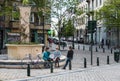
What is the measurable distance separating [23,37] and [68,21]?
89.4 feet

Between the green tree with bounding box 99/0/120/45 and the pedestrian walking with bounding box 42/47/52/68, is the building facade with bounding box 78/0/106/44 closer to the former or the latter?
the green tree with bounding box 99/0/120/45

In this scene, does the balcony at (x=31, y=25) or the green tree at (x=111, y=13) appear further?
the balcony at (x=31, y=25)

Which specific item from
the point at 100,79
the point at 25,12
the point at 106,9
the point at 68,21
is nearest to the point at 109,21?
the point at 106,9

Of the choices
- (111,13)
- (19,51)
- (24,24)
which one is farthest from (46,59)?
(111,13)

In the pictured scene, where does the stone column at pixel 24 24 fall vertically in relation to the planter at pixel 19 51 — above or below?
above

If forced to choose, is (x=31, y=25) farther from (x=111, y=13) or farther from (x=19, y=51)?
(x=19, y=51)

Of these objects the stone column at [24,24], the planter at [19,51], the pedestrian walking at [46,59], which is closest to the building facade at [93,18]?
the stone column at [24,24]

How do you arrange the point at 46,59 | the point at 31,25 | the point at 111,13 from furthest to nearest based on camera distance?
the point at 31,25
the point at 111,13
the point at 46,59

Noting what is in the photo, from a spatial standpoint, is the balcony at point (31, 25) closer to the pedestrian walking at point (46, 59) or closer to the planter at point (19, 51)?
the planter at point (19, 51)

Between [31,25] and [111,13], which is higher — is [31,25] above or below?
below

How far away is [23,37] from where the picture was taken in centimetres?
2744

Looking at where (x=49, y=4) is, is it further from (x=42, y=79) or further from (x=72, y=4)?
(x=42, y=79)

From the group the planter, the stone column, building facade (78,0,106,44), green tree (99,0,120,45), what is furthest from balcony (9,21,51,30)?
the planter

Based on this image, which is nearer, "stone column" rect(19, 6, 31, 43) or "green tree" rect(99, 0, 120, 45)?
"stone column" rect(19, 6, 31, 43)
